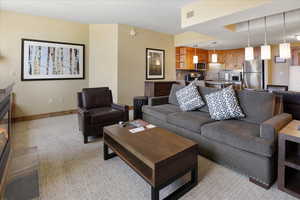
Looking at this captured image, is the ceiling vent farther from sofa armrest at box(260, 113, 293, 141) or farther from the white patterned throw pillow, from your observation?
sofa armrest at box(260, 113, 293, 141)

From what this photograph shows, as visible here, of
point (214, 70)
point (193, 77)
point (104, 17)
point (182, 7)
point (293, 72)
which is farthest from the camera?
point (214, 70)

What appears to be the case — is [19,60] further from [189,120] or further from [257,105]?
[257,105]

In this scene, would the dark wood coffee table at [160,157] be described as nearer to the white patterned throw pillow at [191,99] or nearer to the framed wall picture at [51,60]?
the white patterned throw pillow at [191,99]

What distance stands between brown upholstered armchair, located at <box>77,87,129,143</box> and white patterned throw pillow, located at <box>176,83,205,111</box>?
3.53ft

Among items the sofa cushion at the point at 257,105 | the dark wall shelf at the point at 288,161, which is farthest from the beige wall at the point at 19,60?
the dark wall shelf at the point at 288,161

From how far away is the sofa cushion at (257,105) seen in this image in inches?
84.0

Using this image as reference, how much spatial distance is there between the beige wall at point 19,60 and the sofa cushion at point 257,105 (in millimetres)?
→ 4154

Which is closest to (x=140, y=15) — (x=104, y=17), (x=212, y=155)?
(x=104, y=17)

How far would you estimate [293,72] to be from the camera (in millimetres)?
5820

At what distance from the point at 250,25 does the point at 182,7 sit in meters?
1.77

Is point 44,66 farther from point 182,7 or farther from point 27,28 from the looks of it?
point 182,7

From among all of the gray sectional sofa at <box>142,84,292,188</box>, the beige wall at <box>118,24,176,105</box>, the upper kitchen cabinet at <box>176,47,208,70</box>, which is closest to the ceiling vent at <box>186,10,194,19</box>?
the gray sectional sofa at <box>142,84,292,188</box>

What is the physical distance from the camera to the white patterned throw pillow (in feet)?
9.40

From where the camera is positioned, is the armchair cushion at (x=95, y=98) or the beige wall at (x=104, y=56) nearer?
the armchair cushion at (x=95, y=98)
